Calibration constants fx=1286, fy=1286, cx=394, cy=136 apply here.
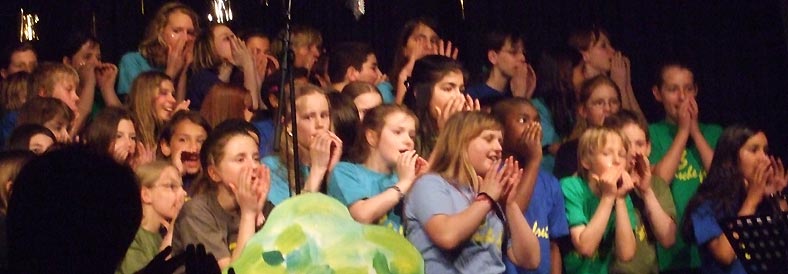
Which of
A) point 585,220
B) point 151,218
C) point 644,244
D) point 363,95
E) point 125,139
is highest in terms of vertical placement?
point 363,95

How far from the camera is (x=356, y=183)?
436cm

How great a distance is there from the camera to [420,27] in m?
5.66

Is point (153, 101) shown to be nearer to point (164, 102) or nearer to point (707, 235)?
point (164, 102)

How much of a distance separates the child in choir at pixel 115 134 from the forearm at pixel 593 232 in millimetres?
1612

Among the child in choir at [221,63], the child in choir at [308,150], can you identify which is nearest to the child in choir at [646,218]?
the child in choir at [308,150]

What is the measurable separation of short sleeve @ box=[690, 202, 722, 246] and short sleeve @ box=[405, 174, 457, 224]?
1.20 meters

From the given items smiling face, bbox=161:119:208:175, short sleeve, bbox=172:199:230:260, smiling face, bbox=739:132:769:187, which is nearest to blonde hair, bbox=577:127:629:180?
smiling face, bbox=739:132:769:187

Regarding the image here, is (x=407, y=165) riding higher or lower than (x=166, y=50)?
lower

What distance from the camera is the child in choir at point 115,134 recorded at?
442 cm

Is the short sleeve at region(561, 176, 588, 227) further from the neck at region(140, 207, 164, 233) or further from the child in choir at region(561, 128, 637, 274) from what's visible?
the neck at region(140, 207, 164, 233)

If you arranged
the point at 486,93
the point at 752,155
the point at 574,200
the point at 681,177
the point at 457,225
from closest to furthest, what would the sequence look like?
the point at 457,225 < the point at 574,200 < the point at 752,155 < the point at 681,177 < the point at 486,93

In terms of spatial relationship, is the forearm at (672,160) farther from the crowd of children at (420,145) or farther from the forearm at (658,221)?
the forearm at (658,221)

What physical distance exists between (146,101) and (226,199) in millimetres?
901

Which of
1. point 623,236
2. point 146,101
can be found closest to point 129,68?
point 146,101
